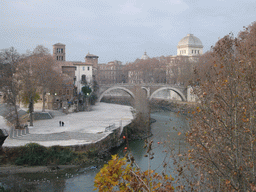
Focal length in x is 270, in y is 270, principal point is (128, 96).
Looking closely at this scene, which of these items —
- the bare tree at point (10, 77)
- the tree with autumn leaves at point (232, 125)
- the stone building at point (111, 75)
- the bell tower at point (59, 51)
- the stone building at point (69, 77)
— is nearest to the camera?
the tree with autumn leaves at point (232, 125)

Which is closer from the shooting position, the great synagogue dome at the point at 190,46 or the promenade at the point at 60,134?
the promenade at the point at 60,134

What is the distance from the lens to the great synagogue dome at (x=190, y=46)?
174 ft

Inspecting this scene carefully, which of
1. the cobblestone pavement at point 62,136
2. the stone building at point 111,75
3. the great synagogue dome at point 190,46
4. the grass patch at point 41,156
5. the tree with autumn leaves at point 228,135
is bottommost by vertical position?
the grass patch at point 41,156

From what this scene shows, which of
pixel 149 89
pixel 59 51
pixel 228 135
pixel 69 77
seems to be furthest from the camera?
pixel 59 51

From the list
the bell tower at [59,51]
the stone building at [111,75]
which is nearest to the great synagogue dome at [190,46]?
the stone building at [111,75]

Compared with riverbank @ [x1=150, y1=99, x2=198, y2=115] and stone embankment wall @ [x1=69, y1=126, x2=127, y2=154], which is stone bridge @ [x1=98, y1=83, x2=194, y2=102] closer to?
riverbank @ [x1=150, y1=99, x2=198, y2=115]

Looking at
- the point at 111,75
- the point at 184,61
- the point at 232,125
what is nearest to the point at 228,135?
the point at 232,125

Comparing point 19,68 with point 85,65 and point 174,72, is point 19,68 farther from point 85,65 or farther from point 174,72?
point 174,72

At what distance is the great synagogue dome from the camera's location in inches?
2085

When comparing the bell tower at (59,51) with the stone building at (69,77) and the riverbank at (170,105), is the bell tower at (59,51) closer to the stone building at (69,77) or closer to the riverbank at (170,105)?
the stone building at (69,77)

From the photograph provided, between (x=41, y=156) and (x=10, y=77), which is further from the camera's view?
(x=10, y=77)

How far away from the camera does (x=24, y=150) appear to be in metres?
11.7

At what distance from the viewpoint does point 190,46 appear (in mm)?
→ 52812

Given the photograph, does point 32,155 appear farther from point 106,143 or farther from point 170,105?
point 170,105
